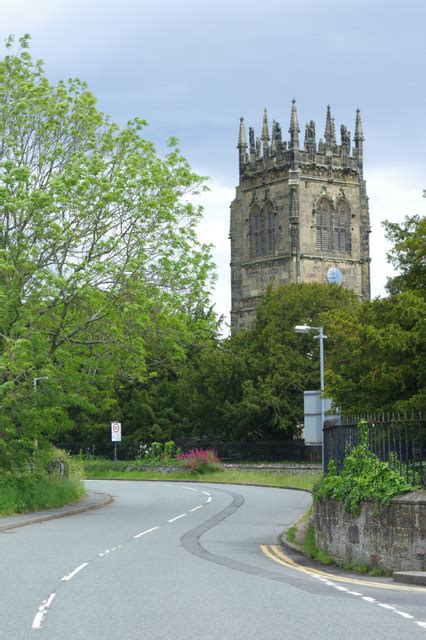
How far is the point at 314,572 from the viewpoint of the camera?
54.0 ft

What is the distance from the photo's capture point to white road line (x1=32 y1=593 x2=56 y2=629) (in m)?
11.2

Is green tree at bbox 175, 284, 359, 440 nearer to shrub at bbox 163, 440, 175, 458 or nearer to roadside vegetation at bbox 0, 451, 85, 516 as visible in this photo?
shrub at bbox 163, 440, 175, 458

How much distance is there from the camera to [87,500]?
118 ft

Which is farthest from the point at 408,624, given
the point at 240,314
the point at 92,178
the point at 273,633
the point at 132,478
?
the point at 240,314

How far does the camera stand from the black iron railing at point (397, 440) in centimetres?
1605

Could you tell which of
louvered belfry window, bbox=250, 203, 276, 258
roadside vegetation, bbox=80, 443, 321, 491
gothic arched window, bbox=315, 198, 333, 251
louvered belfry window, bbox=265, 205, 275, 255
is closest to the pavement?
roadside vegetation, bbox=80, 443, 321, 491

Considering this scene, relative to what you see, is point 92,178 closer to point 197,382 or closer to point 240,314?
point 197,382

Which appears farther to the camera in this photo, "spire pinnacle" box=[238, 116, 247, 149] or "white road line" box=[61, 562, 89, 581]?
"spire pinnacle" box=[238, 116, 247, 149]

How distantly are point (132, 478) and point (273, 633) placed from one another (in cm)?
4842

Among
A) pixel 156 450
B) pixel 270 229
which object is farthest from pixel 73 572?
pixel 270 229

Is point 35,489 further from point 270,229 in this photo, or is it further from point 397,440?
point 270,229

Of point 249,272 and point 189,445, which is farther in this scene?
point 249,272

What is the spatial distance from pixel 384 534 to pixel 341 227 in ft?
292

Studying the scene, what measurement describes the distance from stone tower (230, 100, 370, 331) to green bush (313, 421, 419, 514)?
81080 millimetres
